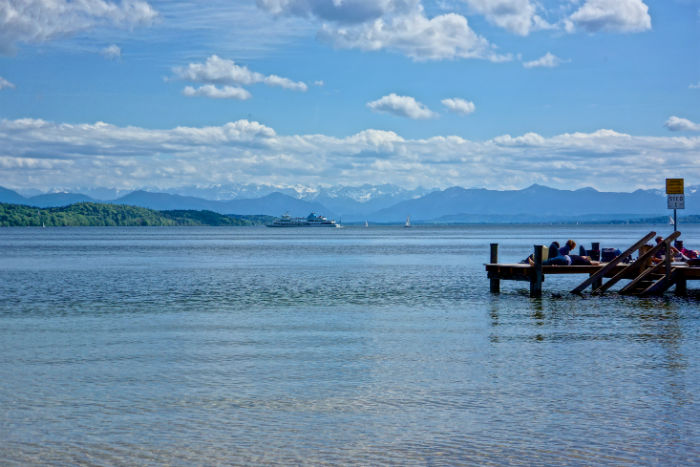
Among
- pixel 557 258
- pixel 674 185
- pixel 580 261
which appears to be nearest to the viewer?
pixel 674 185

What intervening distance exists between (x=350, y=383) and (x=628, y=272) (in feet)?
94.6

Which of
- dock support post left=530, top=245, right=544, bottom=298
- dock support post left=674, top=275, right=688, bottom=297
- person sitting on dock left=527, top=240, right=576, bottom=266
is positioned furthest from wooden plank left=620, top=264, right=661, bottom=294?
dock support post left=530, top=245, right=544, bottom=298

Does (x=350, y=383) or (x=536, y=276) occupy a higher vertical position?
(x=536, y=276)

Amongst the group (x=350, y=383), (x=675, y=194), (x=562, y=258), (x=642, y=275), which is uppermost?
(x=675, y=194)

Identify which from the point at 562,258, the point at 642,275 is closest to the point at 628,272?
the point at 642,275

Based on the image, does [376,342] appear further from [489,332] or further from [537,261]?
[537,261]

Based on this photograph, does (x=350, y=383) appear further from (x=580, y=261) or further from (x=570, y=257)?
(x=580, y=261)

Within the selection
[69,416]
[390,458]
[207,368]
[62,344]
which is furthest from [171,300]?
[390,458]

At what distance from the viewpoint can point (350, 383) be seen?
18453 mm

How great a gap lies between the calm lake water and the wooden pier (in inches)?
86.4

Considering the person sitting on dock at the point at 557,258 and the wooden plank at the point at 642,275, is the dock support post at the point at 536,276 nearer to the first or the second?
the person sitting on dock at the point at 557,258

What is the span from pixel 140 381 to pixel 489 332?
13244 millimetres

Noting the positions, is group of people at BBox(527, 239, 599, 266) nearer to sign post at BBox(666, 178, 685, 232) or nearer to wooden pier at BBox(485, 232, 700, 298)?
wooden pier at BBox(485, 232, 700, 298)

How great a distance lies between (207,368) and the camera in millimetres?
20562
